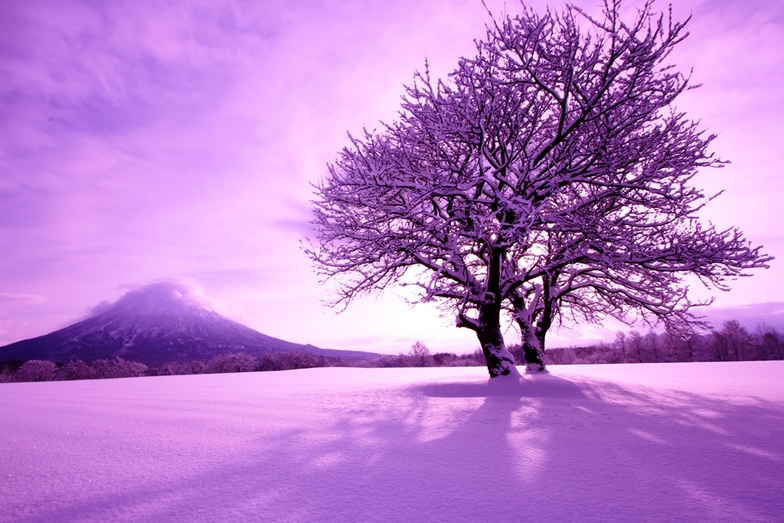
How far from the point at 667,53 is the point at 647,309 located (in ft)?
21.5

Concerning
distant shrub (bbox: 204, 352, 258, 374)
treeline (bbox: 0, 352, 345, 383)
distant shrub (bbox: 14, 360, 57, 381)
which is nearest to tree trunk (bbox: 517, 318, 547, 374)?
treeline (bbox: 0, 352, 345, 383)

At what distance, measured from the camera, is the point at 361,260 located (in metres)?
9.90

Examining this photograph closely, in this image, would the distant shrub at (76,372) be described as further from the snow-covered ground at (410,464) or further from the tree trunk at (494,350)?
the tree trunk at (494,350)

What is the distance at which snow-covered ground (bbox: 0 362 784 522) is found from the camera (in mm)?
2262

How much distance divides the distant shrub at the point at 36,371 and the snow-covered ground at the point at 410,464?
23.3 m

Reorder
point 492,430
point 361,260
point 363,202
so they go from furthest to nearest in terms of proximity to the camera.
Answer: point 361,260
point 363,202
point 492,430

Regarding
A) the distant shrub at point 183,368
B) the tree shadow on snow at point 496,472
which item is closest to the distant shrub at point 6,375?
the distant shrub at point 183,368

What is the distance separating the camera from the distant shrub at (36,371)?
22500 millimetres

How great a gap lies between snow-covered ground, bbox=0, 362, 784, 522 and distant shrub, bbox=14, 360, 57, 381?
76.4 feet

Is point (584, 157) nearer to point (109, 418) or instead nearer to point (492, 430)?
point (492, 430)

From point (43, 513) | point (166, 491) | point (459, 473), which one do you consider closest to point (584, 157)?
point (459, 473)

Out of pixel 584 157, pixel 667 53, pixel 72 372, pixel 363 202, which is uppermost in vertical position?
pixel 667 53

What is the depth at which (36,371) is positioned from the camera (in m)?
23.4

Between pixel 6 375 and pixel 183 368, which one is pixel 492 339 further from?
pixel 6 375
